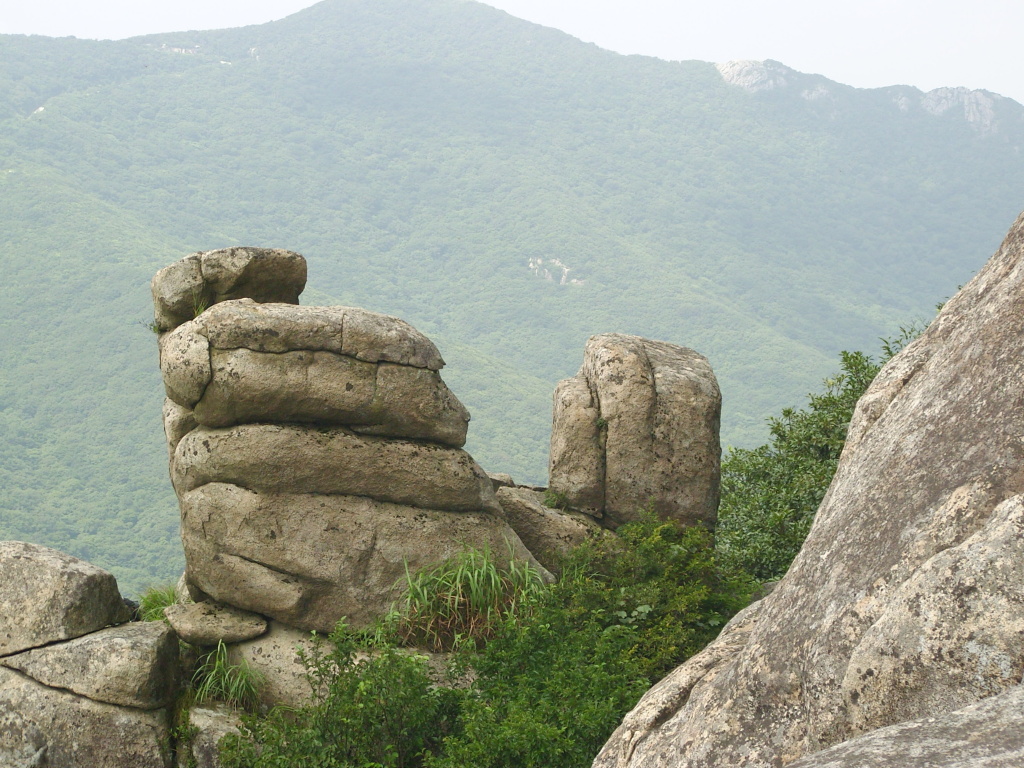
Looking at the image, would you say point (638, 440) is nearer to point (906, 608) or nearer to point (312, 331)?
point (312, 331)

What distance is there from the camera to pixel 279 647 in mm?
11000

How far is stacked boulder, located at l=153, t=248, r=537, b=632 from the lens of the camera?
11.0 metres

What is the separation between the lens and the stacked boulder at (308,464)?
11.0m

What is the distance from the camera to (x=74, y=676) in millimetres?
10188

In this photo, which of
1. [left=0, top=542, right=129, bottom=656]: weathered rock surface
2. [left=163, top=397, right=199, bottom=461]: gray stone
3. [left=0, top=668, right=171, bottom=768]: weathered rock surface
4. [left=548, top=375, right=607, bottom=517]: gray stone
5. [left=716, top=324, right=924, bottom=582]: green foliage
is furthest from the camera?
[left=716, top=324, right=924, bottom=582]: green foliage

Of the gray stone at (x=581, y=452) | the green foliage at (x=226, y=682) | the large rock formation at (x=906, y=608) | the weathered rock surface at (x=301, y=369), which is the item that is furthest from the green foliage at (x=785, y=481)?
the large rock formation at (x=906, y=608)

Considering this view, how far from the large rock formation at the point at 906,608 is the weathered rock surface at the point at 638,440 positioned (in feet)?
21.6

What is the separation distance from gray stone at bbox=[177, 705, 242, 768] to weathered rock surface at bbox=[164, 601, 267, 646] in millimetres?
799

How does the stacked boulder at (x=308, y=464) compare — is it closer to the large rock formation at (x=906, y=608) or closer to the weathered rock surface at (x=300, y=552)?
the weathered rock surface at (x=300, y=552)

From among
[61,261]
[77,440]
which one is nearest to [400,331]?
[77,440]

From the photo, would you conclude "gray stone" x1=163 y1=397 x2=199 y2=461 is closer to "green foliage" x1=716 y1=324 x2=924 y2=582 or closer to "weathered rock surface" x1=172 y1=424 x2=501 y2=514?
"weathered rock surface" x1=172 y1=424 x2=501 y2=514

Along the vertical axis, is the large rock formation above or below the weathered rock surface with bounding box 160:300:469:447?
above

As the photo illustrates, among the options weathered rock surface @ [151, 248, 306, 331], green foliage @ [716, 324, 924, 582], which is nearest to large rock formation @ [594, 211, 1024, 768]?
weathered rock surface @ [151, 248, 306, 331]

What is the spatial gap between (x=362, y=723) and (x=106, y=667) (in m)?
2.96
